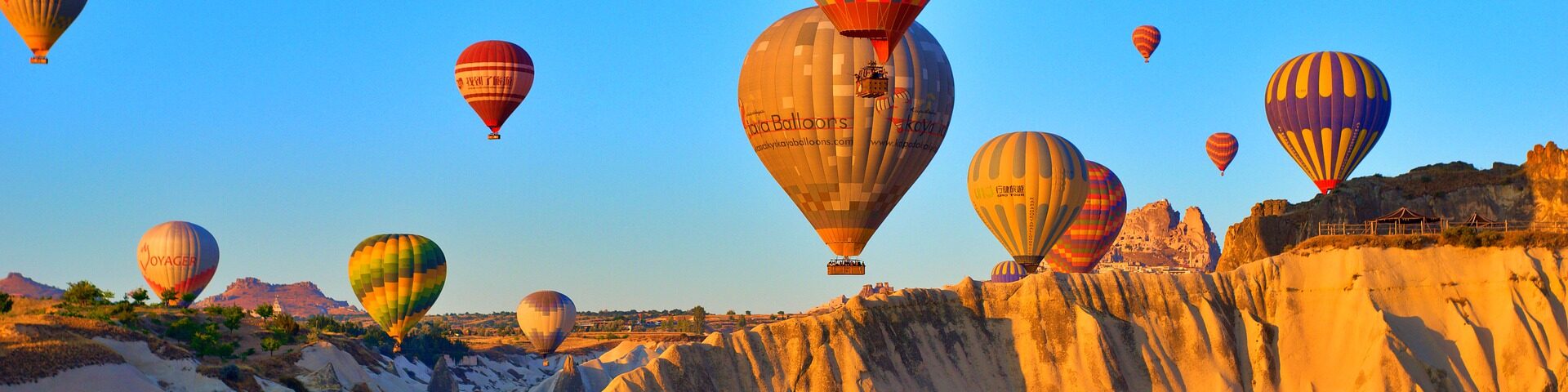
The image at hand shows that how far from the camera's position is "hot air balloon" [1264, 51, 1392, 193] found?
278 feet

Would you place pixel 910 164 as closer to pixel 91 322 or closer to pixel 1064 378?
pixel 1064 378

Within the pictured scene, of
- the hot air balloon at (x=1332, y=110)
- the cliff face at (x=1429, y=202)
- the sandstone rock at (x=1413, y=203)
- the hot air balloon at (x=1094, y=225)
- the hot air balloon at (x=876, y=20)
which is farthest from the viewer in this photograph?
the hot air balloon at (x=1094, y=225)

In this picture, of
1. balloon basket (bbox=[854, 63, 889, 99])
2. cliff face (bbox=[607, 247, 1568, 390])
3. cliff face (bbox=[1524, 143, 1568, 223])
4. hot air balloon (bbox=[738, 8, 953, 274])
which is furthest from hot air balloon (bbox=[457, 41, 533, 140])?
cliff face (bbox=[1524, 143, 1568, 223])

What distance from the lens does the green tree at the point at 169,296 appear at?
108 metres

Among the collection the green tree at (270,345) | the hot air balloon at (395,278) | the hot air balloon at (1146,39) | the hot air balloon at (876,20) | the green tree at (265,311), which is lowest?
the green tree at (270,345)

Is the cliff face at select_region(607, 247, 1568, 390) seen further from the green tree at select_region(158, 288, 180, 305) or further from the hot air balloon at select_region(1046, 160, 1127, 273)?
the green tree at select_region(158, 288, 180, 305)

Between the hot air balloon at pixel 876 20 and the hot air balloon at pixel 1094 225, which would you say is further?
the hot air balloon at pixel 1094 225

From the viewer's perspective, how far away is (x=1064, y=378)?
6825cm

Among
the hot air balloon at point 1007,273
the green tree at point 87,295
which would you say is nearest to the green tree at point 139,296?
the green tree at point 87,295

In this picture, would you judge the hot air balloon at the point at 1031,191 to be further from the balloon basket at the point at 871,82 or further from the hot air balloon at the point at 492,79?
the hot air balloon at the point at 492,79

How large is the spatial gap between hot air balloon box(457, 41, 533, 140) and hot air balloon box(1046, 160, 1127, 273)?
31.2m

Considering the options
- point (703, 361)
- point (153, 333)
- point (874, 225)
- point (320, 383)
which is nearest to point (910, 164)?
point (874, 225)

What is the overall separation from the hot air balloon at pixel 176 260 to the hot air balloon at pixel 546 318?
101 feet

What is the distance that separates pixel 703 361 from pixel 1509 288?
3085 centimetres
